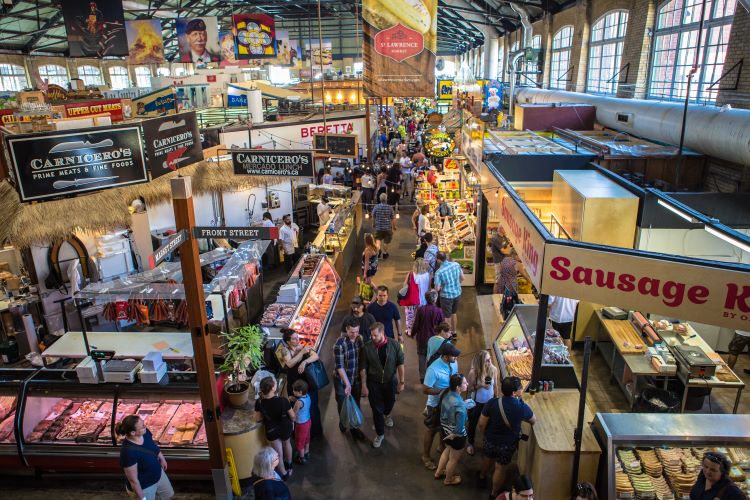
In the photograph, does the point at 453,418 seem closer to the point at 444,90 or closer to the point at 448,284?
the point at 448,284

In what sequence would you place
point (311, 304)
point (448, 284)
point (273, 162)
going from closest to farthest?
point (448, 284) < point (311, 304) < point (273, 162)

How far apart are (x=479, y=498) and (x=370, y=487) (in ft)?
3.94

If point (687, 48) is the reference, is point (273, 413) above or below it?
below

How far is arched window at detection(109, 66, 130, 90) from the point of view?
4284 centimetres

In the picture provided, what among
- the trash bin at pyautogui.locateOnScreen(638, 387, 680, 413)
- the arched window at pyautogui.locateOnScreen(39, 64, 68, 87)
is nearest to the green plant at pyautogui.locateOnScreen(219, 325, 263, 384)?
the trash bin at pyautogui.locateOnScreen(638, 387, 680, 413)

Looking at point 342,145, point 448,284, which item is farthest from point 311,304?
point 342,145

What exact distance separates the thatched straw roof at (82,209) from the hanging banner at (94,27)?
7.23 m

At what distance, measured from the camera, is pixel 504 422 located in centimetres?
511

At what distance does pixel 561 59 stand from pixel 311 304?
19.9 m

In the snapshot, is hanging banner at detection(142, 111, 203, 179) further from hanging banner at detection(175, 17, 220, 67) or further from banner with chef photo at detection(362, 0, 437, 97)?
hanging banner at detection(175, 17, 220, 67)

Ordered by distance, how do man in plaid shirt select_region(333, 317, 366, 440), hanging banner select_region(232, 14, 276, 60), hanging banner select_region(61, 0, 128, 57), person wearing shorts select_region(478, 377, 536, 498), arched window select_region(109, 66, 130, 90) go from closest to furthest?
person wearing shorts select_region(478, 377, 536, 498), man in plaid shirt select_region(333, 317, 366, 440), hanging banner select_region(61, 0, 128, 57), hanging banner select_region(232, 14, 276, 60), arched window select_region(109, 66, 130, 90)

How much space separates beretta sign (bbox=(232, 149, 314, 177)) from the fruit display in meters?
4.55

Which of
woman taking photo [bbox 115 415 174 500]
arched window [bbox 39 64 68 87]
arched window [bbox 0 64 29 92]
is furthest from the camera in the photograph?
arched window [bbox 39 64 68 87]

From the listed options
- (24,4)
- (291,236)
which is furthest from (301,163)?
(24,4)
